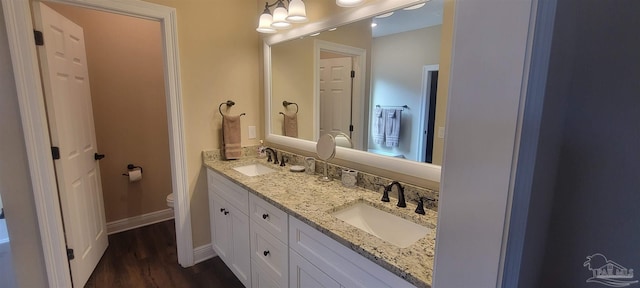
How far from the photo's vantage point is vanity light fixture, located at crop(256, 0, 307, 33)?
181cm

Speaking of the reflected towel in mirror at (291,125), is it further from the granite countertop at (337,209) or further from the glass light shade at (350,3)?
the glass light shade at (350,3)

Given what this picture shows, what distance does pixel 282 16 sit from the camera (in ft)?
6.45

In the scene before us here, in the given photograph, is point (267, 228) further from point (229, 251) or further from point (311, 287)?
point (229, 251)

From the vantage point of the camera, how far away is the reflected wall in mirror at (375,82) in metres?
1.37

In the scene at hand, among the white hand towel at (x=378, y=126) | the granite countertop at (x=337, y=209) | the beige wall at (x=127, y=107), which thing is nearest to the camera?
the granite countertop at (x=337, y=209)

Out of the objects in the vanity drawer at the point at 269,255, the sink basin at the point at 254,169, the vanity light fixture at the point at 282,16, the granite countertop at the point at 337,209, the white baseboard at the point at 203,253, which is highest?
the vanity light fixture at the point at 282,16

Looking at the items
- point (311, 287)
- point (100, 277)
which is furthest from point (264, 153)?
point (100, 277)

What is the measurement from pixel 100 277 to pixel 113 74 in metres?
1.88

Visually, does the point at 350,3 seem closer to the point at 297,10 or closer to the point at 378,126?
the point at 297,10

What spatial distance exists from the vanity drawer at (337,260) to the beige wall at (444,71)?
2.01 ft

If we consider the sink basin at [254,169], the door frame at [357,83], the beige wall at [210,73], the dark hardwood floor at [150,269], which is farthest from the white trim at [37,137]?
the door frame at [357,83]

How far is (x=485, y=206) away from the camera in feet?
1.61

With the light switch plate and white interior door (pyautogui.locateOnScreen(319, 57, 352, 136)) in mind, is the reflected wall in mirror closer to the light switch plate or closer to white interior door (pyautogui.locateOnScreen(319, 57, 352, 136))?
white interior door (pyautogui.locateOnScreen(319, 57, 352, 136))

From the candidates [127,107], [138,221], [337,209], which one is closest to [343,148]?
[337,209]
